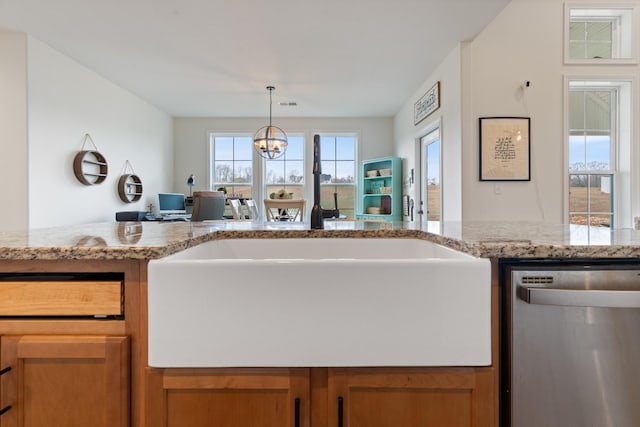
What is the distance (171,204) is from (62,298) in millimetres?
5560

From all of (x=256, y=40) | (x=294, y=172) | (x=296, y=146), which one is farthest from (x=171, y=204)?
(x=256, y=40)

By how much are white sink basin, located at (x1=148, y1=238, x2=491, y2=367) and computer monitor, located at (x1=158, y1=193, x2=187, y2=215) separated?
5499mm

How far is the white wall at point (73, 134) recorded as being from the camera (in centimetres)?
359

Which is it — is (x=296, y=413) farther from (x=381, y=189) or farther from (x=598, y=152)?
(x=381, y=189)

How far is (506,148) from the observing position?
357cm

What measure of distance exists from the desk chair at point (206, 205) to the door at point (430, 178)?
8.52 ft

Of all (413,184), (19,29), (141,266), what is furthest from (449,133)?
(19,29)

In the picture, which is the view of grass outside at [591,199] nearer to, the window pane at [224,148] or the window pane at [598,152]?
the window pane at [598,152]

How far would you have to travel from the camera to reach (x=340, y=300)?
763 mm

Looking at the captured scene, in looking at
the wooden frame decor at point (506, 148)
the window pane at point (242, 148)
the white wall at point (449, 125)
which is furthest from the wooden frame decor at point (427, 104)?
the window pane at point (242, 148)

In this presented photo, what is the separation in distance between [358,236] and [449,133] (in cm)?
307

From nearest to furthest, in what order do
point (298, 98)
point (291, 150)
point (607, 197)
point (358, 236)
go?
point (358, 236), point (607, 197), point (298, 98), point (291, 150)

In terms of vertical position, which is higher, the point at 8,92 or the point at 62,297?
the point at 8,92

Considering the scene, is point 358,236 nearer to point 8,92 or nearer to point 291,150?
point 8,92
